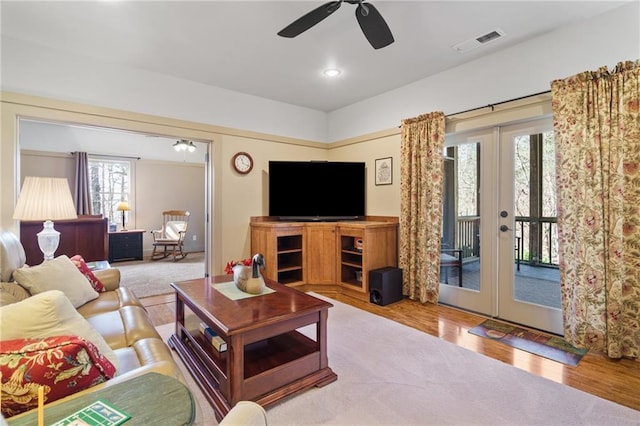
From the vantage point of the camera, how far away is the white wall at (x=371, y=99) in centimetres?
252

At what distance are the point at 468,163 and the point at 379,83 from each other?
1.49 metres

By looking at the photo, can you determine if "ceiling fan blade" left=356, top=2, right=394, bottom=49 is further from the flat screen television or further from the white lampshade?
the white lampshade

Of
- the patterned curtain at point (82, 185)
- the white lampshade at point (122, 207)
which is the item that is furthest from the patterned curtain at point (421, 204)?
the patterned curtain at point (82, 185)

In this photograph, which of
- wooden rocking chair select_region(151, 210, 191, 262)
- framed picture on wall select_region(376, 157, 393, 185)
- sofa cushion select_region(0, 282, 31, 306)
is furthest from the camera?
wooden rocking chair select_region(151, 210, 191, 262)

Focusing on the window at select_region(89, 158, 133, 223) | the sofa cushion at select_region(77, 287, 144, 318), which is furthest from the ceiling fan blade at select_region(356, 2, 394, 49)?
the window at select_region(89, 158, 133, 223)

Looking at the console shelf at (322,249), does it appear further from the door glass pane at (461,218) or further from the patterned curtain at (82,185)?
the patterned curtain at (82,185)

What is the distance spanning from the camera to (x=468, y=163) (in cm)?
349

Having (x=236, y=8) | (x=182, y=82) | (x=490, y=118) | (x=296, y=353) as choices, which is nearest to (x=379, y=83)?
(x=490, y=118)

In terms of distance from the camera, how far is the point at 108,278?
2723mm

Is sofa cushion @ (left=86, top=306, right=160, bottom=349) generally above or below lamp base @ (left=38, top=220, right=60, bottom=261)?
below

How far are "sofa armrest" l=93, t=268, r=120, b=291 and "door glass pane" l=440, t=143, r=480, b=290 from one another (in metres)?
3.43

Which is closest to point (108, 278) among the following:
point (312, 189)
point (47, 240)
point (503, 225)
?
point (47, 240)

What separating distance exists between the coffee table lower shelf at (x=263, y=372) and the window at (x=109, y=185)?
20.0 ft

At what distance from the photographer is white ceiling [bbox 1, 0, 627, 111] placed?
242 centimetres
